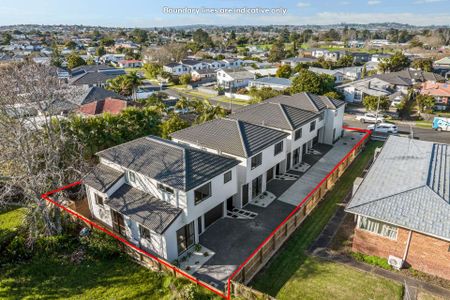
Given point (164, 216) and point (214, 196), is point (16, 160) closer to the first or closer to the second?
point (164, 216)

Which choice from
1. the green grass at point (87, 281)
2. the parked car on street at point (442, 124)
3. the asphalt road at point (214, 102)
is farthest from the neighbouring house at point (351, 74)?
the green grass at point (87, 281)

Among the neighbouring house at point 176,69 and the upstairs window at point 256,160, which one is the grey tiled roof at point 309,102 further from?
the neighbouring house at point 176,69

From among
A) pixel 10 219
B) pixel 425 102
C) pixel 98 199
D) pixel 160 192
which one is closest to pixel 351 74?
pixel 425 102

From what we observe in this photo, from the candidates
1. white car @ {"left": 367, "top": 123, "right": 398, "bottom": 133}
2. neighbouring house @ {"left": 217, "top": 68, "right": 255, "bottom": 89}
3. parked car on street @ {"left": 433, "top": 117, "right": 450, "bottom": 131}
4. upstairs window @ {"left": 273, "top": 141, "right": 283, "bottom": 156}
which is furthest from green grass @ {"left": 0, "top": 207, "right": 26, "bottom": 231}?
neighbouring house @ {"left": 217, "top": 68, "right": 255, "bottom": 89}

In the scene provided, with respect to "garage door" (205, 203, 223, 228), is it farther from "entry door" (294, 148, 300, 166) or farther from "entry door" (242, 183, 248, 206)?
"entry door" (294, 148, 300, 166)

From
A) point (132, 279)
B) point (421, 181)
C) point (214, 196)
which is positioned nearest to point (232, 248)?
point (214, 196)

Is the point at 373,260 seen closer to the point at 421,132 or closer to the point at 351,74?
the point at 421,132
